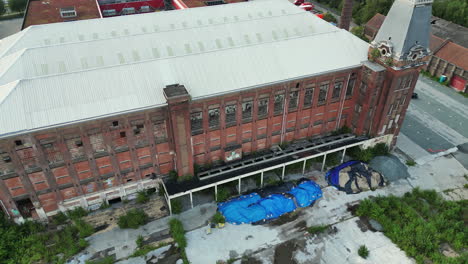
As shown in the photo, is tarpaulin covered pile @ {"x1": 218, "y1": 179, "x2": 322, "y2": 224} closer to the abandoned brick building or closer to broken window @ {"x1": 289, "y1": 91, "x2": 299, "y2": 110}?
the abandoned brick building

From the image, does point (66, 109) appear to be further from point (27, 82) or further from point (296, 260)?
point (296, 260)

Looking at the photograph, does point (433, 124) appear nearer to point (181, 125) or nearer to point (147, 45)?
point (181, 125)

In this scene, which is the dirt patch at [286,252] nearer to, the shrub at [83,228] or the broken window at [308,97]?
the broken window at [308,97]

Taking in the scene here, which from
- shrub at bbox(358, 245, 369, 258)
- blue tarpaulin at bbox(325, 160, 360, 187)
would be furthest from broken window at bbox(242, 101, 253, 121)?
shrub at bbox(358, 245, 369, 258)

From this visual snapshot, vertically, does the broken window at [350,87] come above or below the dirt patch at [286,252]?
above

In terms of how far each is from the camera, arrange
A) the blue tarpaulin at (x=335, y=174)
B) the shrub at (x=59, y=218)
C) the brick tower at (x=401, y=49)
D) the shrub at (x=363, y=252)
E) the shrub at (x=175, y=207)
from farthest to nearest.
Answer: the blue tarpaulin at (x=335, y=174) < the brick tower at (x=401, y=49) < the shrub at (x=175, y=207) < the shrub at (x=59, y=218) < the shrub at (x=363, y=252)

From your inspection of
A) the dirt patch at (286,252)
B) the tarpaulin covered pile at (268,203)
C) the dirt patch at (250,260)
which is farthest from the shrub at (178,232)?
the dirt patch at (286,252)

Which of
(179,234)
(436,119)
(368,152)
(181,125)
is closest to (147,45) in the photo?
(181,125)

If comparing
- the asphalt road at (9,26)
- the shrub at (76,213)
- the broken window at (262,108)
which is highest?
the broken window at (262,108)
